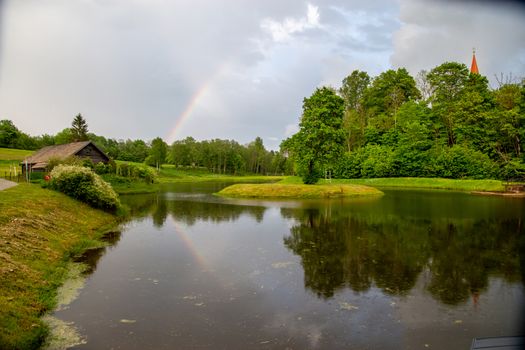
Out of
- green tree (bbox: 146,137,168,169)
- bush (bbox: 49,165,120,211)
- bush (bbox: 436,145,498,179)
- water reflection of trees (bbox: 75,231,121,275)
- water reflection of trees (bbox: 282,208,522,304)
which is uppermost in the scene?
green tree (bbox: 146,137,168,169)

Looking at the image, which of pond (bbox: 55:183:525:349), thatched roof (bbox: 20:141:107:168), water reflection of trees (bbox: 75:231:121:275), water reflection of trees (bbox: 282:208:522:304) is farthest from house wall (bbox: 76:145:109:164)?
water reflection of trees (bbox: 282:208:522:304)

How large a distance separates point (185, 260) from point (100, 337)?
25.3 ft

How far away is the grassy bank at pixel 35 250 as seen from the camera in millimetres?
9336

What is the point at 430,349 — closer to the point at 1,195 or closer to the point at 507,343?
the point at 507,343

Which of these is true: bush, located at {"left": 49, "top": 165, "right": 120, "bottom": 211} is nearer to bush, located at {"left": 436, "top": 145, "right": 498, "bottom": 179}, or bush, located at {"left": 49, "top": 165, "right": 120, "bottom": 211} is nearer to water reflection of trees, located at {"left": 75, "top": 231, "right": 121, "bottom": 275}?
water reflection of trees, located at {"left": 75, "top": 231, "right": 121, "bottom": 275}

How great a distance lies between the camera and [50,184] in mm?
29906

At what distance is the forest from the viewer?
5441 centimetres

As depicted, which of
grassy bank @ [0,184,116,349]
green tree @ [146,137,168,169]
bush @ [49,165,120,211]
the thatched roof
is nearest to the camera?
grassy bank @ [0,184,116,349]

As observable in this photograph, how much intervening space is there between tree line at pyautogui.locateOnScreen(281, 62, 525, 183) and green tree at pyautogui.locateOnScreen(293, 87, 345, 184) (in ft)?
0.49

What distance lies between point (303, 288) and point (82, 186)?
73.3ft

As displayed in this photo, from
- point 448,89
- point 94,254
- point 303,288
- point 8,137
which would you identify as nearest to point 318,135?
point 94,254

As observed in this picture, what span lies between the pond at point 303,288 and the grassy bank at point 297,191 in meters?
22.1

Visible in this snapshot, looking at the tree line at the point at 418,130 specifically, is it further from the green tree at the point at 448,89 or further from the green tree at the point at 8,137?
the green tree at the point at 8,137

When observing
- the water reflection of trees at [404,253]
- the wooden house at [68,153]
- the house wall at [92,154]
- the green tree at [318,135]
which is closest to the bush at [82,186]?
the water reflection of trees at [404,253]
